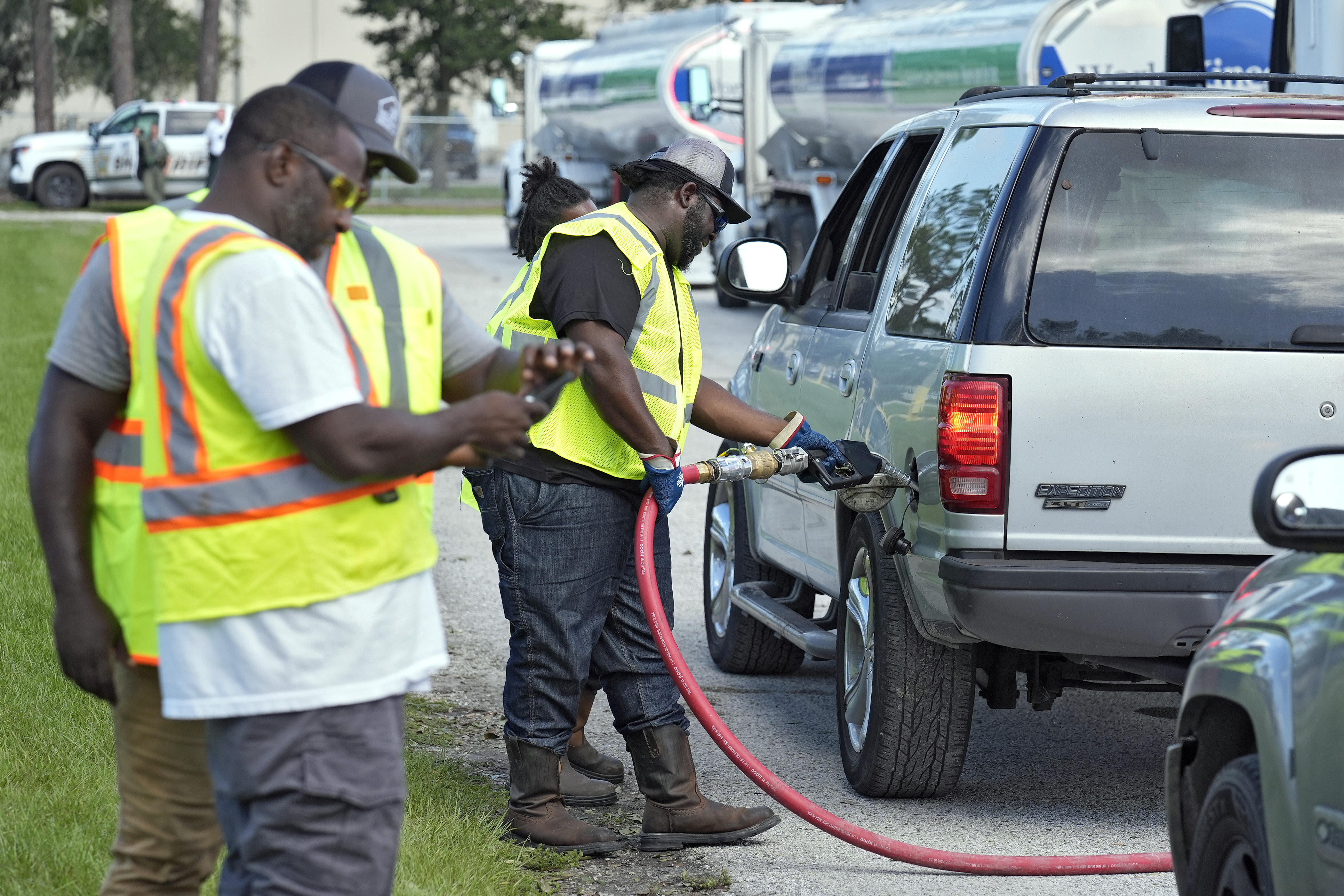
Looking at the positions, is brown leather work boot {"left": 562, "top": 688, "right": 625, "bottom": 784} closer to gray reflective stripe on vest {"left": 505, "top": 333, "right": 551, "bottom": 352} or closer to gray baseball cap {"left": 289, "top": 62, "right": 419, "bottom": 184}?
gray reflective stripe on vest {"left": 505, "top": 333, "right": 551, "bottom": 352}

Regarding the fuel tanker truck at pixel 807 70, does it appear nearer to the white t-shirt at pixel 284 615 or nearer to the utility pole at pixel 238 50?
the white t-shirt at pixel 284 615

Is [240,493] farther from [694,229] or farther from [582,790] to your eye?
[582,790]

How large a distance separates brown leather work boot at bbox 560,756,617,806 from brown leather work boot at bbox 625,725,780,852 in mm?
351

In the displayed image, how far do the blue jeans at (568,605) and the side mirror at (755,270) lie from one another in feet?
4.64

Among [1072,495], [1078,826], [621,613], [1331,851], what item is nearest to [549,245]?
[621,613]

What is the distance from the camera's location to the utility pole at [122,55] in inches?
1918

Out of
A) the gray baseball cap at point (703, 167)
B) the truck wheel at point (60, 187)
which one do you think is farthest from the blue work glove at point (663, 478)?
the truck wheel at point (60, 187)

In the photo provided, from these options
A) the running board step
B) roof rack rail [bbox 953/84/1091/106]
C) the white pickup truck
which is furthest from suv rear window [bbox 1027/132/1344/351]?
the white pickup truck

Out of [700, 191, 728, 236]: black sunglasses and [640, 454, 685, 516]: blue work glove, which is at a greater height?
[700, 191, 728, 236]: black sunglasses

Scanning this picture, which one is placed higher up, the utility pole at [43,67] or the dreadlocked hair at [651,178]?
the utility pole at [43,67]

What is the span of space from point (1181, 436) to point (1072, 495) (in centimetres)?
31

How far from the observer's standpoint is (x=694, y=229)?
199 inches

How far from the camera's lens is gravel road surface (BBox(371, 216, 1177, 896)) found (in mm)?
4848

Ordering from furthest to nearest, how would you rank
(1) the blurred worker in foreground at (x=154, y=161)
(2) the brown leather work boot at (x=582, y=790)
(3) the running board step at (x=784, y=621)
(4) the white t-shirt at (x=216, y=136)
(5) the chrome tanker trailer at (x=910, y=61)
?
(1) the blurred worker in foreground at (x=154, y=161), (4) the white t-shirt at (x=216, y=136), (5) the chrome tanker trailer at (x=910, y=61), (3) the running board step at (x=784, y=621), (2) the brown leather work boot at (x=582, y=790)
